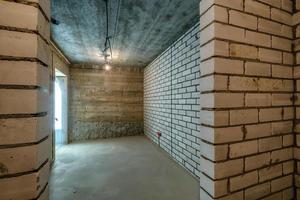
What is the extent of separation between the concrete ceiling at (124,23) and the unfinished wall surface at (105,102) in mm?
1719

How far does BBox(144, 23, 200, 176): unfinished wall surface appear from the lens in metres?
3.03

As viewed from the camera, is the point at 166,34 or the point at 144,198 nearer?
the point at 144,198

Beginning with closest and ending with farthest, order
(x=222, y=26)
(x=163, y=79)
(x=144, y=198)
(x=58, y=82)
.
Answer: (x=222, y=26)
(x=144, y=198)
(x=163, y=79)
(x=58, y=82)

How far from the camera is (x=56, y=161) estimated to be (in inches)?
155

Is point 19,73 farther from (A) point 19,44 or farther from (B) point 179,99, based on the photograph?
(B) point 179,99

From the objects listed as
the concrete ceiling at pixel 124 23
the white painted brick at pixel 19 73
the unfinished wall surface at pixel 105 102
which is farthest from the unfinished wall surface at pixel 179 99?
the white painted brick at pixel 19 73

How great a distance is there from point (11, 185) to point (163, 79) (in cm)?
409

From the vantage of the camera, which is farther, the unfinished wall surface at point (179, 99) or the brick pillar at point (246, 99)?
the unfinished wall surface at point (179, 99)

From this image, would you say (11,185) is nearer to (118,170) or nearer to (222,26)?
(222,26)

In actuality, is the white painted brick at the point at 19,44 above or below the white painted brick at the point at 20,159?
above

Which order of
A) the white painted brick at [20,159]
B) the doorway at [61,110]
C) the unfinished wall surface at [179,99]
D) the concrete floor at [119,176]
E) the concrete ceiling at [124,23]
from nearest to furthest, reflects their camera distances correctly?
the white painted brick at [20,159], the concrete ceiling at [124,23], the concrete floor at [119,176], the unfinished wall surface at [179,99], the doorway at [61,110]

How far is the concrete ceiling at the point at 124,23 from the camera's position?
2.34 m

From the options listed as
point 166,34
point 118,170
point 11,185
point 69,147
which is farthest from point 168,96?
point 11,185

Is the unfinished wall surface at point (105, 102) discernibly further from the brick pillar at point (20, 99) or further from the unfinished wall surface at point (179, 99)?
the brick pillar at point (20, 99)
